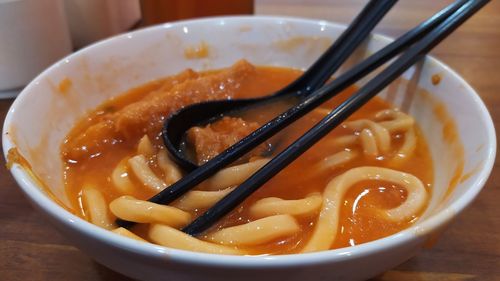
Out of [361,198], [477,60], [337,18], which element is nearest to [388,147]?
[361,198]

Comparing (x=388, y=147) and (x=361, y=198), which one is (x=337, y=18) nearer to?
(x=388, y=147)

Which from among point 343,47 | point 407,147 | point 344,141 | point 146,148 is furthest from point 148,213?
point 343,47

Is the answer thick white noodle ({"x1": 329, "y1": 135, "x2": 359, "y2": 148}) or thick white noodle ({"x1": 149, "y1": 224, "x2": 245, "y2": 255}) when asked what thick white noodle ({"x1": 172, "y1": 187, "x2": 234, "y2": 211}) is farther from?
thick white noodle ({"x1": 329, "y1": 135, "x2": 359, "y2": 148})

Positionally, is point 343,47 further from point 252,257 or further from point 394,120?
point 252,257

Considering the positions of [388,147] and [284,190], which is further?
[388,147]

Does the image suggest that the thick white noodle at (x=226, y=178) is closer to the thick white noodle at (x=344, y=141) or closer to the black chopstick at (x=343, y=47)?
the thick white noodle at (x=344, y=141)

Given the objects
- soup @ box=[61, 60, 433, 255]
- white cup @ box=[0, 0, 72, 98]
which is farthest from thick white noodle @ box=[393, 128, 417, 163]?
white cup @ box=[0, 0, 72, 98]

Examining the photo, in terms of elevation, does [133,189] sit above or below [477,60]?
below
